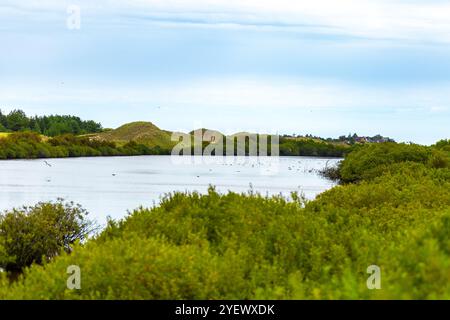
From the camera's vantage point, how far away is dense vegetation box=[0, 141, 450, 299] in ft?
36.6

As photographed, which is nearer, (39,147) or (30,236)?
(30,236)

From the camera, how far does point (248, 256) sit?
49.1 feet

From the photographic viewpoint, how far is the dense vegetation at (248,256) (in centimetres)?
1116

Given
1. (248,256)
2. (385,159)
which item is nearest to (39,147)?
(385,159)

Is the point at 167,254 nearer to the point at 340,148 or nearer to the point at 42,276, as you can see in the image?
the point at 42,276

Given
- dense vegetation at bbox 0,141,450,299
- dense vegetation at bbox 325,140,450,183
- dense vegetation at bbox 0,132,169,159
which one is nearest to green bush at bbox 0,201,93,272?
dense vegetation at bbox 0,141,450,299

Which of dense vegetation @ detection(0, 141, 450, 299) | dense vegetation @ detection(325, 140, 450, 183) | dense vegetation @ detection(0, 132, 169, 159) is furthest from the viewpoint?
dense vegetation @ detection(0, 132, 169, 159)

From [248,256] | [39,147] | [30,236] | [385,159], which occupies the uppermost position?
[39,147]

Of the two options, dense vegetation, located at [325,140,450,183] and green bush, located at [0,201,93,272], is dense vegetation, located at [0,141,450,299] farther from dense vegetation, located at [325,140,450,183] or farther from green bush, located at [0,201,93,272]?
dense vegetation, located at [325,140,450,183]

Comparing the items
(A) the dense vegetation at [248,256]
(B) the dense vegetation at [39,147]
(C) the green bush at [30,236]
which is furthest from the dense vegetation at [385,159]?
(B) the dense vegetation at [39,147]

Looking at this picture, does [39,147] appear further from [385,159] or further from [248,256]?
[248,256]
